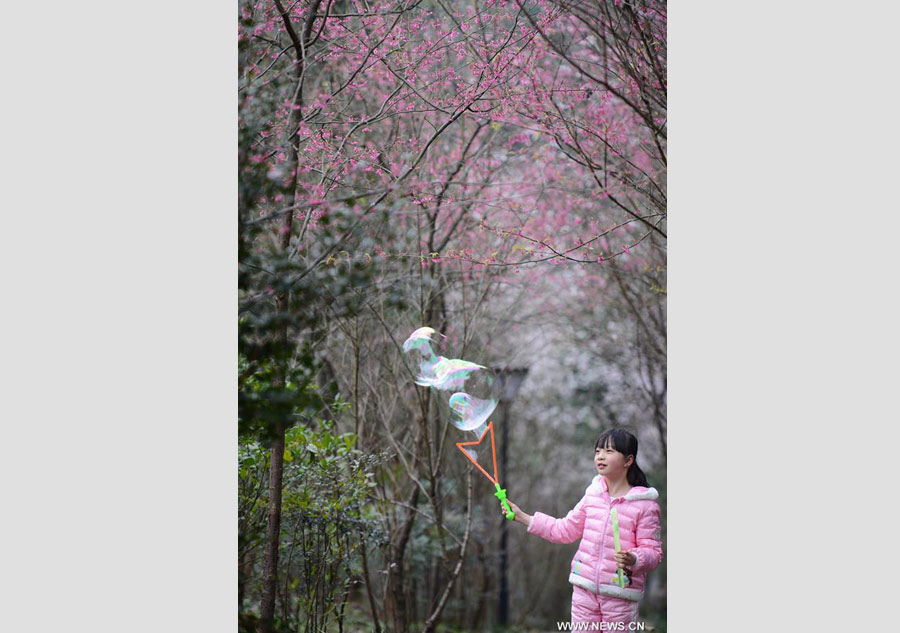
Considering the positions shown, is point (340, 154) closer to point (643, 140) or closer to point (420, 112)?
point (420, 112)

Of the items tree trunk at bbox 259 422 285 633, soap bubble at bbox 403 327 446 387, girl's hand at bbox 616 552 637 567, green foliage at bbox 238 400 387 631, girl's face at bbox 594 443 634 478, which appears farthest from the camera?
soap bubble at bbox 403 327 446 387

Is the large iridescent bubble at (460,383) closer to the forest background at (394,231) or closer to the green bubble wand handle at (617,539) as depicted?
the forest background at (394,231)

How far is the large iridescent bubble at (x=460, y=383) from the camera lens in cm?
332

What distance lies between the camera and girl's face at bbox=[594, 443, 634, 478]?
10.2ft

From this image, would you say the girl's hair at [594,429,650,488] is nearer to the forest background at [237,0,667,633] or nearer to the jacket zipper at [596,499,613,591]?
the jacket zipper at [596,499,613,591]

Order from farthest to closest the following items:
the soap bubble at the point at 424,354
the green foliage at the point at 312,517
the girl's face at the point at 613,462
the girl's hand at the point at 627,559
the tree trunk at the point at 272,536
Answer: the soap bubble at the point at 424,354
the green foliage at the point at 312,517
the tree trunk at the point at 272,536
the girl's face at the point at 613,462
the girl's hand at the point at 627,559

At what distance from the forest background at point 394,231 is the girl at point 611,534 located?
1.29 ft

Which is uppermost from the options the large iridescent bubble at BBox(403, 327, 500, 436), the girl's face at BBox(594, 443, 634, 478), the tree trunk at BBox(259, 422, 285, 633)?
the large iridescent bubble at BBox(403, 327, 500, 436)

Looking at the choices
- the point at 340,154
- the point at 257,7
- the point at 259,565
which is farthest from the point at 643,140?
the point at 259,565

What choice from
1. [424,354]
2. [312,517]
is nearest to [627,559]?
[424,354]

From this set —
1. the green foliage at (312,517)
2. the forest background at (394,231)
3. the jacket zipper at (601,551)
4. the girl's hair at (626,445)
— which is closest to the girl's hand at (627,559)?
the jacket zipper at (601,551)

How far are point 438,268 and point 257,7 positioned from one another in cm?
168

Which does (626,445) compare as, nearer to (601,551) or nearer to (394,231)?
(601,551)

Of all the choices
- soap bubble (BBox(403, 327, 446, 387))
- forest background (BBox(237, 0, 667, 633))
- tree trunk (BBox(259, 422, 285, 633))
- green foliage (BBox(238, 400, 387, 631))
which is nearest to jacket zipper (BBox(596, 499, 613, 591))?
forest background (BBox(237, 0, 667, 633))
